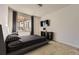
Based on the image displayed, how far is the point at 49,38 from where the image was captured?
2.20m

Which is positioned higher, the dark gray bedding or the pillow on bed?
the pillow on bed

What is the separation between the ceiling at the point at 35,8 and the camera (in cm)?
178

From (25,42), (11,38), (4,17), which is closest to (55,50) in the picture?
(25,42)

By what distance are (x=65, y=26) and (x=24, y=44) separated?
3.84 ft

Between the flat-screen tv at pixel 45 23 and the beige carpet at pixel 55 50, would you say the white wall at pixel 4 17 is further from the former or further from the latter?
the flat-screen tv at pixel 45 23

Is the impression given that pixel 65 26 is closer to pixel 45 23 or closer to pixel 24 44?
pixel 45 23

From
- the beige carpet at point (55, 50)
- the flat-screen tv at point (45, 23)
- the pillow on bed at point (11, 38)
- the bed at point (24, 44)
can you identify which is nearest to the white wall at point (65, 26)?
the flat-screen tv at point (45, 23)

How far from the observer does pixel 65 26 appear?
7.47 ft

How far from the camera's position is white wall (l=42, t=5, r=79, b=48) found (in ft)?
7.16

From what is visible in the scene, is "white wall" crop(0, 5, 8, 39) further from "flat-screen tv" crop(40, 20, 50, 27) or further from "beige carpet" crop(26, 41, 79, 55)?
"flat-screen tv" crop(40, 20, 50, 27)

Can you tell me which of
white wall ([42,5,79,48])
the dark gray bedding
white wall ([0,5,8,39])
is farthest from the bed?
white wall ([42,5,79,48])

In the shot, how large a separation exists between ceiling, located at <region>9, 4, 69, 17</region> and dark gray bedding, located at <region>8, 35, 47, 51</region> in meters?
0.57
